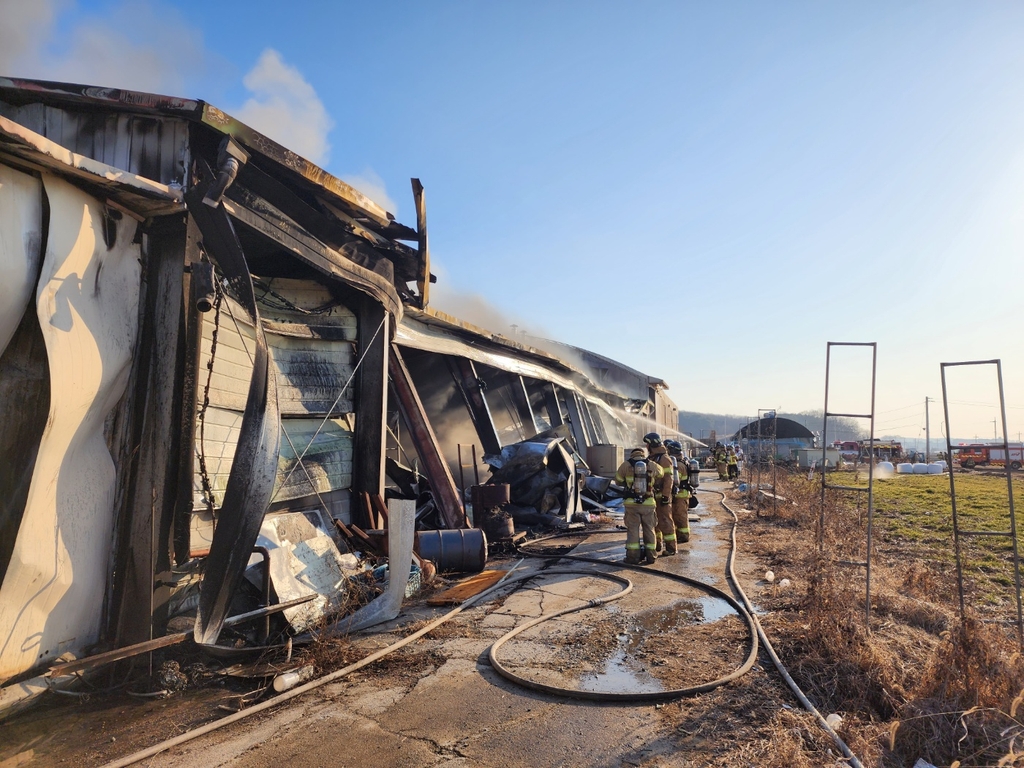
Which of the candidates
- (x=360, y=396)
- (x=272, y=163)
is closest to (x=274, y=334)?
(x=360, y=396)

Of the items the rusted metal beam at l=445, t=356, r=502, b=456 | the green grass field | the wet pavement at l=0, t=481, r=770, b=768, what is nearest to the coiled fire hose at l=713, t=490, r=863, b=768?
the wet pavement at l=0, t=481, r=770, b=768

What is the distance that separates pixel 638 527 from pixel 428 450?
317cm

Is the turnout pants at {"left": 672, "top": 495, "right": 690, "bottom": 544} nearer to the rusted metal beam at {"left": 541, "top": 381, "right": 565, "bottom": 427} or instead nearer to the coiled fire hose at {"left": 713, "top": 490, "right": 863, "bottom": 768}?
the coiled fire hose at {"left": 713, "top": 490, "right": 863, "bottom": 768}

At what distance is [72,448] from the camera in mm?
4398

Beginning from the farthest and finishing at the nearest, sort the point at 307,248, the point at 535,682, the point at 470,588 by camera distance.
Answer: the point at 470,588
the point at 307,248
the point at 535,682

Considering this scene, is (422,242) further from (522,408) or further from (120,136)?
(522,408)

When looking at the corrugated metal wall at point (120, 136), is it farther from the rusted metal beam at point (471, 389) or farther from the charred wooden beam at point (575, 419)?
the charred wooden beam at point (575, 419)

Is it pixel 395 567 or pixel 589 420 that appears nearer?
pixel 395 567

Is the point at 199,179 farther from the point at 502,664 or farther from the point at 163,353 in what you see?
the point at 502,664

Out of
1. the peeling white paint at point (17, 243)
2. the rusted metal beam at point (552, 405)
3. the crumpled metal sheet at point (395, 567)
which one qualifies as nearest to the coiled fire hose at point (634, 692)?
the crumpled metal sheet at point (395, 567)

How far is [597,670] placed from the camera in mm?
4449

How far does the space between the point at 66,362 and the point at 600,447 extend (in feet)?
44.2

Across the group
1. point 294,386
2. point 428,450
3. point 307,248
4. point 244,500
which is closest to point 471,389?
point 428,450

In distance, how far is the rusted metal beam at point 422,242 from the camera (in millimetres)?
8234
